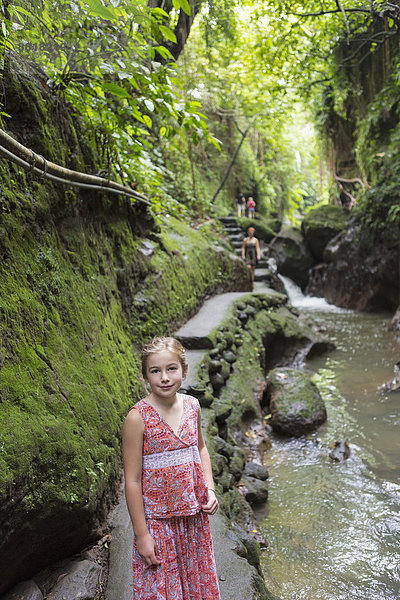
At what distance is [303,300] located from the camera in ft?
48.9

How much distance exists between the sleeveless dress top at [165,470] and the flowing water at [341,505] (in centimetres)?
168

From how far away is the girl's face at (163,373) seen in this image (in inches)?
68.1

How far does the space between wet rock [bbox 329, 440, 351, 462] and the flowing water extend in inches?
2.8

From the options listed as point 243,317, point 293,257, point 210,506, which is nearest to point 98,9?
point 210,506

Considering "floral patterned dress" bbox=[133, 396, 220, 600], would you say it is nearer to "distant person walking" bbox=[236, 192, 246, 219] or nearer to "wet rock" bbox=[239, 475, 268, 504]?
"wet rock" bbox=[239, 475, 268, 504]

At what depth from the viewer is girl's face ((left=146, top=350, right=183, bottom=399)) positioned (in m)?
1.73

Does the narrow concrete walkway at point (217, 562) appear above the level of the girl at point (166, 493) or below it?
below

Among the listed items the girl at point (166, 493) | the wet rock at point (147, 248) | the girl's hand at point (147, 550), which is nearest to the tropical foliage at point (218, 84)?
the wet rock at point (147, 248)

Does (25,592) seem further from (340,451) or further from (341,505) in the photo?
(340,451)

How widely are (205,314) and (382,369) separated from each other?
3.33 metres

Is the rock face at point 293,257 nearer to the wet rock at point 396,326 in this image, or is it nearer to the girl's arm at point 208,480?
the wet rock at point 396,326

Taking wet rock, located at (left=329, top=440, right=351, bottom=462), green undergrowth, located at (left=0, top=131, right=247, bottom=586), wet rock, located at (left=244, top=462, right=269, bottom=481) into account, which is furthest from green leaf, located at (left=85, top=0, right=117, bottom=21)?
wet rock, located at (left=329, top=440, right=351, bottom=462)

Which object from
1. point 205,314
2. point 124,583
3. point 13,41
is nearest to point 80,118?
point 13,41

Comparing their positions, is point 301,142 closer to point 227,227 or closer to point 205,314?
point 227,227
